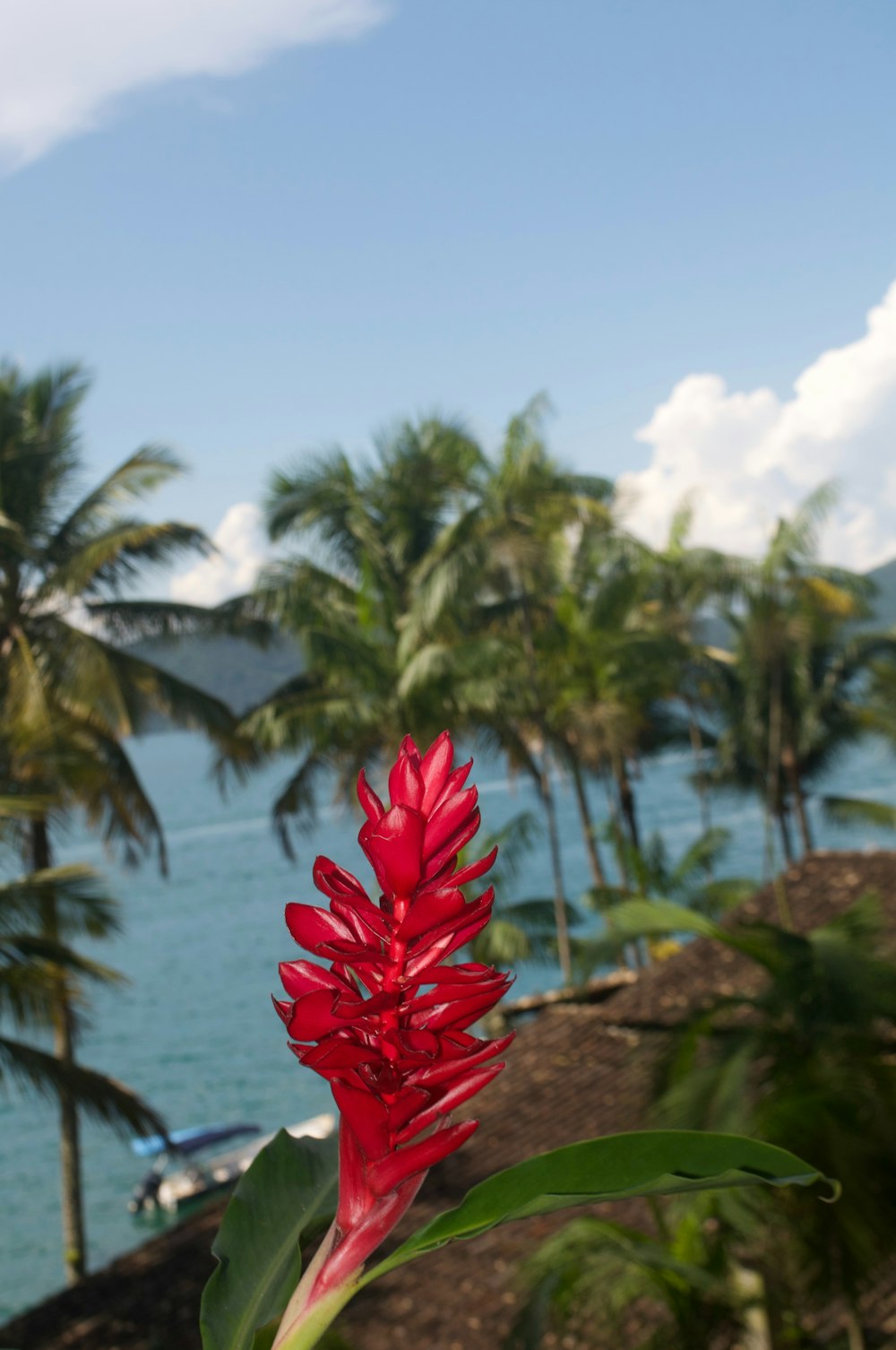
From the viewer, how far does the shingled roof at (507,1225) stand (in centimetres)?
798

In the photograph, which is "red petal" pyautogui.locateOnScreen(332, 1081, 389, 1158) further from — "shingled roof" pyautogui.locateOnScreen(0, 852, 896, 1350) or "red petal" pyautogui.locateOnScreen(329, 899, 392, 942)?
"shingled roof" pyautogui.locateOnScreen(0, 852, 896, 1350)

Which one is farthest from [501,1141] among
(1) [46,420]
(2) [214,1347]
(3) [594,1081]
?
(2) [214,1347]

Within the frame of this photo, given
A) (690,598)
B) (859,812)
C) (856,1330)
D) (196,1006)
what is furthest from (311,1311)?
(196,1006)

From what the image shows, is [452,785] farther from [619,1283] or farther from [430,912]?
[619,1283]

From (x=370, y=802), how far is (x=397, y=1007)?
0.39 feet

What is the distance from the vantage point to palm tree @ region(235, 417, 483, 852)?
14.7m

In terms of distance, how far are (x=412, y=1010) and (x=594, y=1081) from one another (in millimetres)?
11352

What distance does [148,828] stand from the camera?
12.8m

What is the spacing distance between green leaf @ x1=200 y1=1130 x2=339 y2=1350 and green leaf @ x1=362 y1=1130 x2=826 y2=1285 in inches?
5.2

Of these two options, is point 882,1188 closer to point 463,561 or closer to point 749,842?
point 463,561

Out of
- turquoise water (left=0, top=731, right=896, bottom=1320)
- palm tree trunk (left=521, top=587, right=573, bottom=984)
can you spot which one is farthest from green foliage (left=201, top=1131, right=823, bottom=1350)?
palm tree trunk (left=521, top=587, right=573, bottom=984)

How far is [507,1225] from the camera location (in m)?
6.21

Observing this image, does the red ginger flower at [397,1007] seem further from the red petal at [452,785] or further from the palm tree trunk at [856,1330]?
the palm tree trunk at [856,1330]

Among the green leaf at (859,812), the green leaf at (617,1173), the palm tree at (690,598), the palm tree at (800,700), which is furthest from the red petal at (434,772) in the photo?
the green leaf at (859,812)
